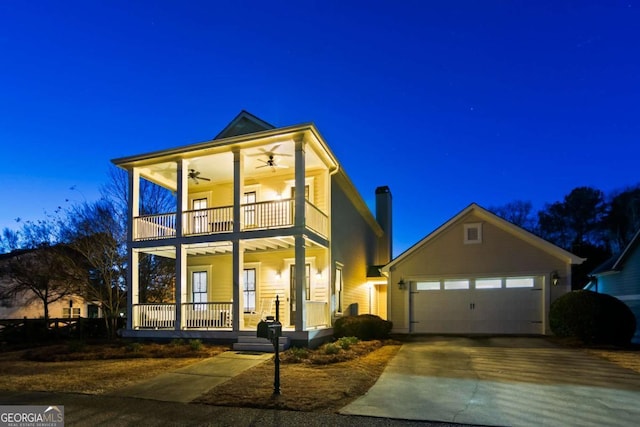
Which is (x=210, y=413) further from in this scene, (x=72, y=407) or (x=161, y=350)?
(x=161, y=350)

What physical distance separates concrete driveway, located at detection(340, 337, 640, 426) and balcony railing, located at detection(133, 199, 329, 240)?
5.13 metres

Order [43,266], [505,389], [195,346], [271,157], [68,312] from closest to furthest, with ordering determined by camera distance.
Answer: [505,389] → [195,346] → [271,157] → [43,266] → [68,312]

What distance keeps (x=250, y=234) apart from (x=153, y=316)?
4.44m

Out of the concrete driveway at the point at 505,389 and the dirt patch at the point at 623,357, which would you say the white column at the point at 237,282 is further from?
the dirt patch at the point at 623,357

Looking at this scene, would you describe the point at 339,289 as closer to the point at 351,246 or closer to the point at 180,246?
the point at 351,246

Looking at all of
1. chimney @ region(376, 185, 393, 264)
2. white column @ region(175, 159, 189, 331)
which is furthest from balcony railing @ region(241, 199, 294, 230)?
chimney @ region(376, 185, 393, 264)

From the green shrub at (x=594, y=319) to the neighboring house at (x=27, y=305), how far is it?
71.9 ft

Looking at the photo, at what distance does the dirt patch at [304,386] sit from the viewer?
273 inches

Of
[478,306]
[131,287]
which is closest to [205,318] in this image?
[131,287]

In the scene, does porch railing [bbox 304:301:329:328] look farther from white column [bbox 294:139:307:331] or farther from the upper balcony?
the upper balcony

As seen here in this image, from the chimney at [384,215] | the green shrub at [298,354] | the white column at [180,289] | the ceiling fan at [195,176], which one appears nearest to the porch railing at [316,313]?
the green shrub at [298,354]

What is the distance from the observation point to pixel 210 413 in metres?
6.57

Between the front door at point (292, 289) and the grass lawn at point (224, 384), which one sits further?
the front door at point (292, 289)
